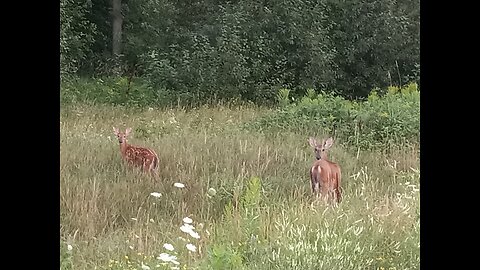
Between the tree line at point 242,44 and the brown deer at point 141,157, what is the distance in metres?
1.14

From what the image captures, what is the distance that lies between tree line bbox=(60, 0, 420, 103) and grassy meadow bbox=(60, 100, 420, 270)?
0.90 m

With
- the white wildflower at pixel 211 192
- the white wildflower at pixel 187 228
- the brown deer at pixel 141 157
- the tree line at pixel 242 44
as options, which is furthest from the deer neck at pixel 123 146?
the tree line at pixel 242 44

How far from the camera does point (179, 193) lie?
1.87 metres

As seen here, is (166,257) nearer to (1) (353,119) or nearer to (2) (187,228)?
(2) (187,228)

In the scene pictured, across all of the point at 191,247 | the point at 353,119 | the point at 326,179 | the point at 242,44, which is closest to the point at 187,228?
the point at 191,247

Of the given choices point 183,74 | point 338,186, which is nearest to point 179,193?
point 338,186

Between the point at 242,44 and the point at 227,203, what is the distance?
2096mm

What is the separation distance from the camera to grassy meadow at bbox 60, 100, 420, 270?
4.52 feet

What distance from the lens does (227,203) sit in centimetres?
179
